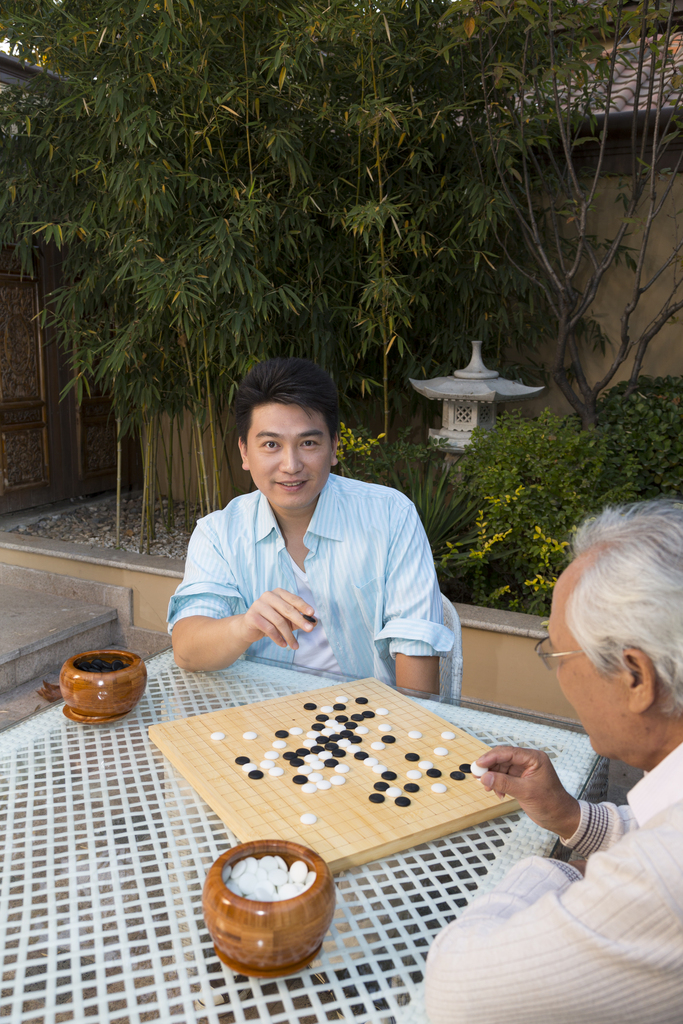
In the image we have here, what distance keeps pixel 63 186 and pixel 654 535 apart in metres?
4.45

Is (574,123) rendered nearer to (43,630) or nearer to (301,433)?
(301,433)

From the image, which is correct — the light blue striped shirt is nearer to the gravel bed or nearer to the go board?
the go board

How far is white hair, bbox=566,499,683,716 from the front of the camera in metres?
0.87

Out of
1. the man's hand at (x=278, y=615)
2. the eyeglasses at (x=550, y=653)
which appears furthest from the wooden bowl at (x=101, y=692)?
the eyeglasses at (x=550, y=653)

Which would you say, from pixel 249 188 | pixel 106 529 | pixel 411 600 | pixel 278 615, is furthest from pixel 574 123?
pixel 278 615

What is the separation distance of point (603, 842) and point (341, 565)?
1.04 metres

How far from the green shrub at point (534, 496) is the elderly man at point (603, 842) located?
230 centimetres

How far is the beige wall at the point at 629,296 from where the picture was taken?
489 cm

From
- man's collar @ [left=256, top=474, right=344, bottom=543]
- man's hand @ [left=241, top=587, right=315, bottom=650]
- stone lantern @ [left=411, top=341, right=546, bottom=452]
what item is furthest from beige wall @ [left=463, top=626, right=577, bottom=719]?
man's hand @ [left=241, top=587, right=315, bottom=650]

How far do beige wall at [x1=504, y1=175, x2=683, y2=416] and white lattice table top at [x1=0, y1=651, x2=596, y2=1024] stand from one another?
4.12 meters

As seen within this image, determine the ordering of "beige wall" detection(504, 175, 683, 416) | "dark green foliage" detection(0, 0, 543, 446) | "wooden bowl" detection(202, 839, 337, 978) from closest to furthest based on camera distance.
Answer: "wooden bowl" detection(202, 839, 337, 978) < "dark green foliage" detection(0, 0, 543, 446) < "beige wall" detection(504, 175, 683, 416)

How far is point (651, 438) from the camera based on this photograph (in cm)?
393

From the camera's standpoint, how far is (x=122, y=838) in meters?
1.15

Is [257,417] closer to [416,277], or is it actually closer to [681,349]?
[416,277]
